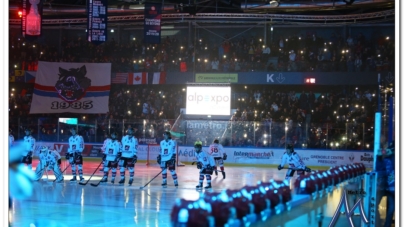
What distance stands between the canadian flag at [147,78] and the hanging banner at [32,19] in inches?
343

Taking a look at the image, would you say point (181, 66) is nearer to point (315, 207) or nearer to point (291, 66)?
point (291, 66)

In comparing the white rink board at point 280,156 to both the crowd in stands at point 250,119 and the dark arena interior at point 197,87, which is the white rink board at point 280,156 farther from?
the crowd in stands at point 250,119

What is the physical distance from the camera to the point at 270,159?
23656 millimetres

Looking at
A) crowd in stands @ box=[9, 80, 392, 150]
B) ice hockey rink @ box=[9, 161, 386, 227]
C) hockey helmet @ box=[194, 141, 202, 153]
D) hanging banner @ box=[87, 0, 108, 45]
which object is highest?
hanging banner @ box=[87, 0, 108, 45]

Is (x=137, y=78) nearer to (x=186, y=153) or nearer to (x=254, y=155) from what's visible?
(x=186, y=153)

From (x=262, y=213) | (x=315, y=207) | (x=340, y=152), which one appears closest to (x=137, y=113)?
(x=340, y=152)

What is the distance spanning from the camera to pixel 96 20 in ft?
63.3

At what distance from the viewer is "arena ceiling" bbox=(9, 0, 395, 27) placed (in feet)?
79.8

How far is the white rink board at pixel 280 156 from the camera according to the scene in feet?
72.0

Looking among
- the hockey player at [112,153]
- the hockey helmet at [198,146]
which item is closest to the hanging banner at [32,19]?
the hockey player at [112,153]

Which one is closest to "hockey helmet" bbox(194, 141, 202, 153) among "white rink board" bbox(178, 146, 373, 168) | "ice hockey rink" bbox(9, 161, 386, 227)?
"ice hockey rink" bbox(9, 161, 386, 227)

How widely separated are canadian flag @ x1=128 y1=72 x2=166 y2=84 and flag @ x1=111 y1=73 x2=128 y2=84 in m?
0.26

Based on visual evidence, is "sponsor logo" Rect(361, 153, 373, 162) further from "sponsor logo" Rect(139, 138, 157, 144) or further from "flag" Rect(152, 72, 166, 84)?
"flag" Rect(152, 72, 166, 84)

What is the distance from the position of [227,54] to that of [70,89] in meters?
8.39
